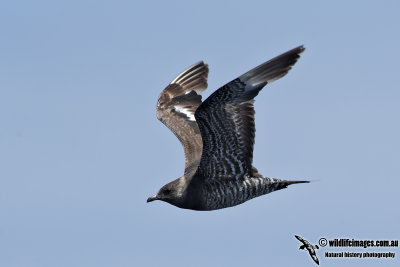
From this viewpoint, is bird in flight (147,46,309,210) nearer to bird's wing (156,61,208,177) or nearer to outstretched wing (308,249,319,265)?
bird's wing (156,61,208,177)

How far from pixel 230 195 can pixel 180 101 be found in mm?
4198

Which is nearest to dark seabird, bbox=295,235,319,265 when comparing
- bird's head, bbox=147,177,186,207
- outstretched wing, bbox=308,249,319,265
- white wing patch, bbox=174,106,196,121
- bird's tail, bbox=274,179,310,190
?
outstretched wing, bbox=308,249,319,265

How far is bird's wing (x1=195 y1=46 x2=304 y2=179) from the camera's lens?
15.0 meters

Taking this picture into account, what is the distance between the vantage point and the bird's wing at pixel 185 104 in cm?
1842

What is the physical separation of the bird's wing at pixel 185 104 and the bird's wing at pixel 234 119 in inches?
71.7

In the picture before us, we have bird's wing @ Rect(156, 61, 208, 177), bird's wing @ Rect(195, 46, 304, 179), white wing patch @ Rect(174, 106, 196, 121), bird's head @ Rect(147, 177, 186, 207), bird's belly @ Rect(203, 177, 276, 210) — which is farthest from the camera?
white wing patch @ Rect(174, 106, 196, 121)

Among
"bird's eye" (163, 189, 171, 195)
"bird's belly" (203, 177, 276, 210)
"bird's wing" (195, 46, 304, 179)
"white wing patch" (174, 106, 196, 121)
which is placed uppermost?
"white wing patch" (174, 106, 196, 121)

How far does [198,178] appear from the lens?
1653cm

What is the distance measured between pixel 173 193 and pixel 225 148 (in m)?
1.47

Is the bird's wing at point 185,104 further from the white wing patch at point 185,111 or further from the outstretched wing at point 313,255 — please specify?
the outstretched wing at point 313,255

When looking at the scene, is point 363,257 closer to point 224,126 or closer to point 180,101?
point 224,126

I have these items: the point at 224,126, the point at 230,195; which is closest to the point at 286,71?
the point at 224,126

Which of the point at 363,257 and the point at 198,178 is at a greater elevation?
the point at 198,178

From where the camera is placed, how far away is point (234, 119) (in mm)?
15328
